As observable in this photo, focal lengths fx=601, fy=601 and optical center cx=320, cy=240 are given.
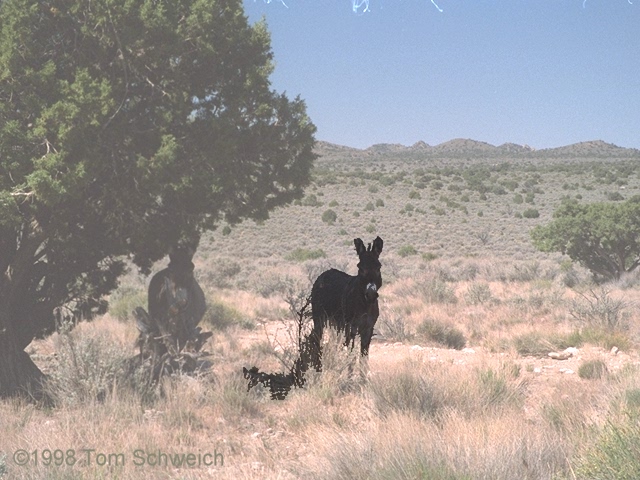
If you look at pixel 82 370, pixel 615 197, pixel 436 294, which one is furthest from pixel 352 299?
pixel 615 197

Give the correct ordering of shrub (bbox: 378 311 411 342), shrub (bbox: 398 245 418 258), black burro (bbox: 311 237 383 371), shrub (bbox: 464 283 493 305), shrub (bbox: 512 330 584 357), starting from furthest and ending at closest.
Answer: shrub (bbox: 398 245 418 258)
shrub (bbox: 464 283 493 305)
shrub (bbox: 378 311 411 342)
shrub (bbox: 512 330 584 357)
black burro (bbox: 311 237 383 371)

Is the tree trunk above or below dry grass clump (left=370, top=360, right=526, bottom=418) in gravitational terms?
below

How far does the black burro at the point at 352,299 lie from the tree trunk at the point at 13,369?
245 inches

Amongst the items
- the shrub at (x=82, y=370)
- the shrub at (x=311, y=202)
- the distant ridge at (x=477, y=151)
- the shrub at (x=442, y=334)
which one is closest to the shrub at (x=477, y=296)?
the shrub at (x=442, y=334)

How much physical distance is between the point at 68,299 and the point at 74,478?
6163mm

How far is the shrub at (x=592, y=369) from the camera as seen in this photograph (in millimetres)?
8742

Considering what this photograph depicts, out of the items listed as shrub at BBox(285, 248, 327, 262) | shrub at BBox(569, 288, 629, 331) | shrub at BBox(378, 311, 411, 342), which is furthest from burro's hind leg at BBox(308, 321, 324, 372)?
shrub at BBox(285, 248, 327, 262)

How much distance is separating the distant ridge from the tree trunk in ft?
278

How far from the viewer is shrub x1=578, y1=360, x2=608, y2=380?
28.7ft

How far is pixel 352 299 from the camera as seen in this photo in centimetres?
Answer: 402

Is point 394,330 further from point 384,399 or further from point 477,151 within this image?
point 477,151

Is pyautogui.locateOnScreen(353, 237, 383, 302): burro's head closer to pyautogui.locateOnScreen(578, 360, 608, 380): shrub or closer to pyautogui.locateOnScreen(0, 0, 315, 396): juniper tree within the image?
pyautogui.locateOnScreen(0, 0, 315, 396): juniper tree

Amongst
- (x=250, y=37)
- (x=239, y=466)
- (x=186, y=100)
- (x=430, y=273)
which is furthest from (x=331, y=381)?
(x=430, y=273)

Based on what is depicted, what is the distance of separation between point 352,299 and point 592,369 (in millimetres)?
6465
